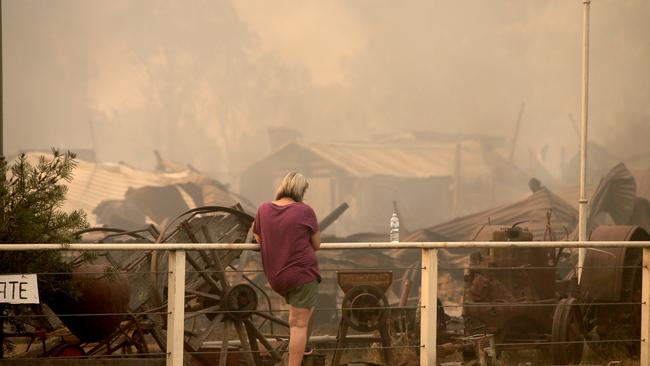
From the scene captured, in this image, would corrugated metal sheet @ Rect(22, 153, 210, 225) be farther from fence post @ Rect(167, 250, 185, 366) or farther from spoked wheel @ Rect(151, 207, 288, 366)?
fence post @ Rect(167, 250, 185, 366)

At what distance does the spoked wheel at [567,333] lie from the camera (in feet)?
36.2

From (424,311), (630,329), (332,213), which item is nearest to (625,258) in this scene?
(630,329)

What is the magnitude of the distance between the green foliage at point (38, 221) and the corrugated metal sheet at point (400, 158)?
15.0m

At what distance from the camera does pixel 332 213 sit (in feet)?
67.3

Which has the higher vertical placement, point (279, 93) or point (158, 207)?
point (279, 93)

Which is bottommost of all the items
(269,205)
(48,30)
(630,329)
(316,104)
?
(630,329)

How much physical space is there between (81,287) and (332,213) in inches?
517

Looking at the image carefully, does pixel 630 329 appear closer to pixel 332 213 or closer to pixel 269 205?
pixel 269 205

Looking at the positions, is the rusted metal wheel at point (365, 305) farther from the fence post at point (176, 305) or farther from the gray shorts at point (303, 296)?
the fence post at point (176, 305)

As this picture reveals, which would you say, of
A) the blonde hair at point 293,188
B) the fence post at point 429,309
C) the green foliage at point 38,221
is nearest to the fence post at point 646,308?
the fence post at point 429,309

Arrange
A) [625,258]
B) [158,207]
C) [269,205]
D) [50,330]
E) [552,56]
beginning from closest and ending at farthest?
[269,205]
[50,330]
[625,258]
[158,207]
[552,56]

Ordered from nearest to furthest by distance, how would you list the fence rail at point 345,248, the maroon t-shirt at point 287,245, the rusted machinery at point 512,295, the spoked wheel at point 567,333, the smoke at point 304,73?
the fence rail at point 345,248 < the maroon t-shirt at point 287,245 < the spoked wheel at point 567,333 < the rusted machinery at point 512,295 < the smoke at point 304,73

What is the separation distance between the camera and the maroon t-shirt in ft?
22.4

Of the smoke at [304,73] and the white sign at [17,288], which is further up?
the smoke at [304,73]
